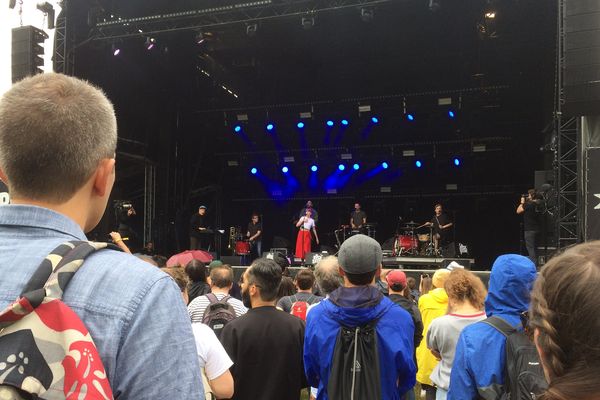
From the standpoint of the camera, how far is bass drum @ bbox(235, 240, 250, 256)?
48.5 feet

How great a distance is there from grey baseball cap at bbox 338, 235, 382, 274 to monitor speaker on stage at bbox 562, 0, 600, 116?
6177 mm

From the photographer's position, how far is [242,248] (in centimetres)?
1484

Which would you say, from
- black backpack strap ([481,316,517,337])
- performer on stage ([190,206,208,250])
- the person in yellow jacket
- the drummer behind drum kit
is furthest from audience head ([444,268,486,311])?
performer on stage ([190,206,208,250])

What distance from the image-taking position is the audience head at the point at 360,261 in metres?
2.55

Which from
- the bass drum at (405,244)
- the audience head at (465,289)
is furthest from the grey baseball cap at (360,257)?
the bass drum at (405,244)

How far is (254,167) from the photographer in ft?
57.3

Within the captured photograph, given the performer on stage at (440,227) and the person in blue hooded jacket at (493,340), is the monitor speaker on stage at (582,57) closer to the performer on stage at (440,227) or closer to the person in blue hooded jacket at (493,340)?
the performer on stage at (440,227)

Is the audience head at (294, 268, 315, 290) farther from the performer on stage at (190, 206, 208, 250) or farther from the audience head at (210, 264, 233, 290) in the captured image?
the performer on stage at (190, 206, 208, 250)

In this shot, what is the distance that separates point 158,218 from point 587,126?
995 cm

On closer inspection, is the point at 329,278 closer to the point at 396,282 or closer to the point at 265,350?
the point at 396,282

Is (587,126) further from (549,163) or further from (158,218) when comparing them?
(158,218)

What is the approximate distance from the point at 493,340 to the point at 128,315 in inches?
68.5

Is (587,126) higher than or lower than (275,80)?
lower

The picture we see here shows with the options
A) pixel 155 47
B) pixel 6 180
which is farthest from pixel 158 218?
pixel 6 180
